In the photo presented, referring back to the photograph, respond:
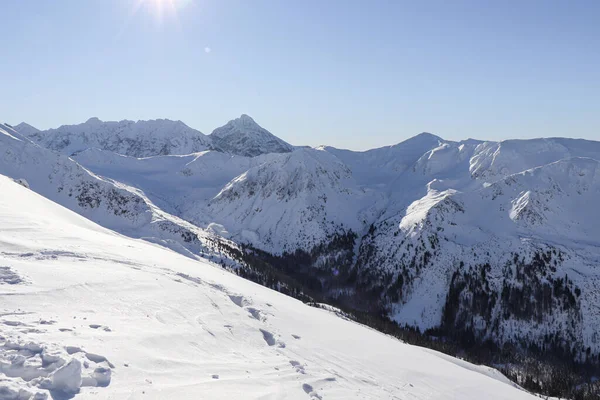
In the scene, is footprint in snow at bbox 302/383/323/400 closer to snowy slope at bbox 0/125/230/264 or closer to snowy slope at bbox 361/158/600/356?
snowy slope at bbox 361/158/600/356

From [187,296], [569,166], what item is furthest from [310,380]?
[569,166]

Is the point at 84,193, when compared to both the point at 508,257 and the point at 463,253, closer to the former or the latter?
the point at 463,253

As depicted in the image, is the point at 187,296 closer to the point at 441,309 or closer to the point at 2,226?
the point at 2,226

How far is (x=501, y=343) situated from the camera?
122000mm

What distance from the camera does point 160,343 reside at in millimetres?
16453

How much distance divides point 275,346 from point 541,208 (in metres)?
188

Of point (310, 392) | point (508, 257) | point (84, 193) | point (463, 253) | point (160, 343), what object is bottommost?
point (84, 193)

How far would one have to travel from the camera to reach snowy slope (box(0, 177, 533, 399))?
1191 centimetres

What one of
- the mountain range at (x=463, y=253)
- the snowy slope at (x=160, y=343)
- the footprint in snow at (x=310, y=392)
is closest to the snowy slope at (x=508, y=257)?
the mountain range at (x=463, y=253)

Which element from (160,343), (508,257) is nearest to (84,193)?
(160,343)

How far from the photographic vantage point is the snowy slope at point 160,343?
11906 millimetres

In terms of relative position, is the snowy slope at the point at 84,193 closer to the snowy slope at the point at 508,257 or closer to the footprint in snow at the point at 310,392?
the snowy slope at the point at 508,257

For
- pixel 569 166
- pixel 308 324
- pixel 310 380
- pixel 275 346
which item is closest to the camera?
pixel 310 380

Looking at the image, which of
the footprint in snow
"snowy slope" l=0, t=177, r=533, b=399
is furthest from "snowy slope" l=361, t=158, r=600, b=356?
the footprint in snow
